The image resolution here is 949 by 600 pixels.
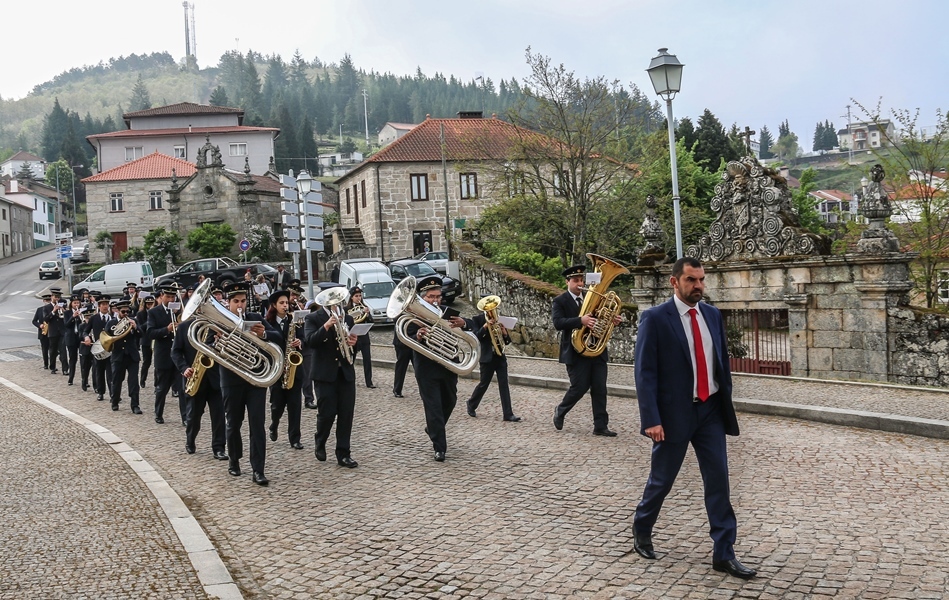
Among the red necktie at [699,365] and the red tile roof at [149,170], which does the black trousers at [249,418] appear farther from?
the red tile roof at [149,170]

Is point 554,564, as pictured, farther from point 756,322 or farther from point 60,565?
point 756,322

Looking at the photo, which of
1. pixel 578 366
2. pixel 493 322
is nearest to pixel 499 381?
pixel 493 322

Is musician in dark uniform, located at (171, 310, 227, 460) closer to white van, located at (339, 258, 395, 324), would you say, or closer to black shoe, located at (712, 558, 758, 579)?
black shoe, located at (712, 558, 758, 579)

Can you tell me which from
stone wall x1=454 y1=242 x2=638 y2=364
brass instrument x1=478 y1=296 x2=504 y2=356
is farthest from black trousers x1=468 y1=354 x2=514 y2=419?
stone wall x1=454 y1=242 x2=638 y2=364

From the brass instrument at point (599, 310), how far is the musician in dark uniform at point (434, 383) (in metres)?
1.60

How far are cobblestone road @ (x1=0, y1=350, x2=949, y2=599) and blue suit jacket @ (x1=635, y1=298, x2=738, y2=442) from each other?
0.90 m

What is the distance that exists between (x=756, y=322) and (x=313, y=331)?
31.4 ft

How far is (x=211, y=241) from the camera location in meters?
52.0

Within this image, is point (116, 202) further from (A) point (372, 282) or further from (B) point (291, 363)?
(B) point (291, 363)

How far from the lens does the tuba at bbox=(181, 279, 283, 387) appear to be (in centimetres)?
885

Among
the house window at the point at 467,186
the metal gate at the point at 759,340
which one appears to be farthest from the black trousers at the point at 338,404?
the house window at the point at 467,186

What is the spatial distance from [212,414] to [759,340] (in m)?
10.1

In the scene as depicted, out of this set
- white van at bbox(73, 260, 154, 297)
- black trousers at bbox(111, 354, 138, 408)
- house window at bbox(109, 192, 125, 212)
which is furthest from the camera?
house window at bbox(109, 192, 125, 212)

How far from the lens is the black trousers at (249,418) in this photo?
344 inches
